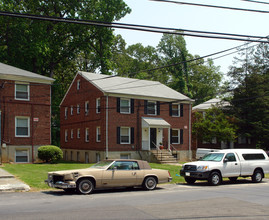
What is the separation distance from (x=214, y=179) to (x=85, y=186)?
23.7ft

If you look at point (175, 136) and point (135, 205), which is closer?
point (135, 205)

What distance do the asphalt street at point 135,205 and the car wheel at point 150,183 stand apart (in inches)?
23.0

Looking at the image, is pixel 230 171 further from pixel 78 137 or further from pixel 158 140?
pixel 78 137

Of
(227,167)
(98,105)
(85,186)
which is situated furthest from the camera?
(98,105)

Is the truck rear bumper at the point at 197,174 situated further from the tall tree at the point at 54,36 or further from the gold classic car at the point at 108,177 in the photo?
the tall tree at the point at 54,36

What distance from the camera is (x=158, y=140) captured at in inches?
1385

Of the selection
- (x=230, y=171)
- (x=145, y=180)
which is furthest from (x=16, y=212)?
(x=230, y=171)

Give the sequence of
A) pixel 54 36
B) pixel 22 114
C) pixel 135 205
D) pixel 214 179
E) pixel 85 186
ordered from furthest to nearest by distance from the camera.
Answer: pixel 54 36 → pixel 22 114 → pixel 214 179 → pixel 85 186 → pixel 135 205

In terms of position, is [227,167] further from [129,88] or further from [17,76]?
[17,76]

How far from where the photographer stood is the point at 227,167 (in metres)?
18.0

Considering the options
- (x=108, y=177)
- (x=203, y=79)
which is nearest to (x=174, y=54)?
(x=203, y=79)

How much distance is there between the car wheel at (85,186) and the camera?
536 inches

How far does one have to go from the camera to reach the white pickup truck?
57.4 feet

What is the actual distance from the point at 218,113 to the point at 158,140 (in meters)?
9.92
